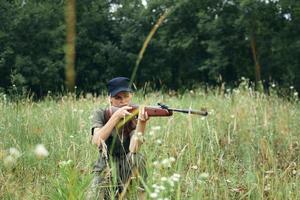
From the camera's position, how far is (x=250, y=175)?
10.2ft

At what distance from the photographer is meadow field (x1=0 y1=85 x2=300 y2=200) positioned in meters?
2.84

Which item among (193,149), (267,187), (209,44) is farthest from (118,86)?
(209,44)

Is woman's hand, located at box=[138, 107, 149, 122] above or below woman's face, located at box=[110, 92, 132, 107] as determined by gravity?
below

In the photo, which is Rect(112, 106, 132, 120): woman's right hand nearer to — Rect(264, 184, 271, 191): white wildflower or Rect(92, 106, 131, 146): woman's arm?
Rect(92, 106, 131, 146): woman's arm

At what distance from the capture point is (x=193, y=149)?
2.51 metres

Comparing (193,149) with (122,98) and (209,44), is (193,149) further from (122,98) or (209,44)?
(209,44)

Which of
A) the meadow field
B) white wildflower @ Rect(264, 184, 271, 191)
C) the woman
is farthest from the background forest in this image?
white wildflower @ Rect(264, 184, 271, 191)

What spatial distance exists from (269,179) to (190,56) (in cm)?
2807

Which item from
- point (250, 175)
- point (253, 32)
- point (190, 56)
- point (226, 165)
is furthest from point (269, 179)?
point (190, 56)

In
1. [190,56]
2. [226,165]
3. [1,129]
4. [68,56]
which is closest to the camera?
[68,56]

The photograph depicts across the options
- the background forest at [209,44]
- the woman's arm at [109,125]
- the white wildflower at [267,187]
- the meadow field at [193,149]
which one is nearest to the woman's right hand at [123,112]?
the woman's arm at [109,125]

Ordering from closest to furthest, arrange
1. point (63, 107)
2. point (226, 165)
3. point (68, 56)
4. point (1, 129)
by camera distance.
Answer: point (68, 56) < point (226, 165) < point (1, 129) < point (63, 107)

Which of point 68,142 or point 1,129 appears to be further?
point 1,129

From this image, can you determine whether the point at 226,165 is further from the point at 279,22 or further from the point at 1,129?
the point at 279,22
